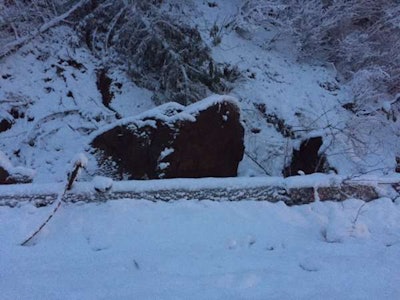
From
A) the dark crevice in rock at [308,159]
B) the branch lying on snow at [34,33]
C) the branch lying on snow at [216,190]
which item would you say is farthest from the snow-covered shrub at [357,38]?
the branch lying on snow at [216,190]

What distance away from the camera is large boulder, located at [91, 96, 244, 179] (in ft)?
15.2

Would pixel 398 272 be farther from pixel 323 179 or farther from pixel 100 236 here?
pixel 100 236

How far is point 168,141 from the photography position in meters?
4.62

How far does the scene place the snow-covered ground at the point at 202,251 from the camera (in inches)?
102

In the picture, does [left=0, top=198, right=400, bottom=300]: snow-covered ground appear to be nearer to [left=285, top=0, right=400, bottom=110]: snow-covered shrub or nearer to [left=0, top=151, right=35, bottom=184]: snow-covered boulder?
[left=0, top=151, right=35, bottom=184]: snow-covered boulder

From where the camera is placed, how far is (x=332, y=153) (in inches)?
229

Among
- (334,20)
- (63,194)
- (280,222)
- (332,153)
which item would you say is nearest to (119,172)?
(63,194)

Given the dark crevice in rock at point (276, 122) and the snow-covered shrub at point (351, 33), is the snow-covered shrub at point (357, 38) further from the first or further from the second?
the dark crevice in rock at point (276, 122)

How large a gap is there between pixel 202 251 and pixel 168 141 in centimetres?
186

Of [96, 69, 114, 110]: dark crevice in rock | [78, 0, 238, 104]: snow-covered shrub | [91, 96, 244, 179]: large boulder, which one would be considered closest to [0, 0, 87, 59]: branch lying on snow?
[78, 0, 238, 104]: snow-covered shrub

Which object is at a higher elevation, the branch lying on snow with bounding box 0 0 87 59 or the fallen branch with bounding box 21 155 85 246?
the branch lying on snow with bounding box 0 0 87 59

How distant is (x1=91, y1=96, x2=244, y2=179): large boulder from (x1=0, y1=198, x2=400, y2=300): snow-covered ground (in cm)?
123

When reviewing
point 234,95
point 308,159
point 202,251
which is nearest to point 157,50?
point 234,95

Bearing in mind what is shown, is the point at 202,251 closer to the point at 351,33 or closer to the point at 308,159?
the point at 308,159
